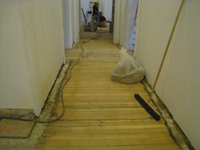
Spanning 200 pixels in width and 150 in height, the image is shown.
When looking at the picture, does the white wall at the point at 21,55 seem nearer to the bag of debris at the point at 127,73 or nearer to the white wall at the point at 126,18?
the bag of debris at the point at 127,73

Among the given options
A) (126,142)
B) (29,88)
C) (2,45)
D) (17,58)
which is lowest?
(126,142)

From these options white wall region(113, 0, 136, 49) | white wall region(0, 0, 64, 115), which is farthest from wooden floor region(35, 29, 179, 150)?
white wall region(113, 0, 136, 49)

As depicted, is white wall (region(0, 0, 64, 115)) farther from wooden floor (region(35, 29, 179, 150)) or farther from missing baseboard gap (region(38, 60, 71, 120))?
wooden floor (region(35, 29, 179, 150))

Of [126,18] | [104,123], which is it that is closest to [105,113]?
[104,123]

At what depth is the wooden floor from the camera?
1.27 m

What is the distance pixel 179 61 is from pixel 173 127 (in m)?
0.63

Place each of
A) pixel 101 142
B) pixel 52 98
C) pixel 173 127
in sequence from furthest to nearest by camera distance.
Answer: pixel 52 98, pixel 173 127, pixel 101 142

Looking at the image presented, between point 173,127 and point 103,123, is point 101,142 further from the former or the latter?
point 173,127

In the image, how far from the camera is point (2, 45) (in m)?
1.26

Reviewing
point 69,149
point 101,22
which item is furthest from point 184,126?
point 101,22

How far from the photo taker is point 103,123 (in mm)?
1507

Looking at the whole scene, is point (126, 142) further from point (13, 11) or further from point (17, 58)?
point (13, 11)

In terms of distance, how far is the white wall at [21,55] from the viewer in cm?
120

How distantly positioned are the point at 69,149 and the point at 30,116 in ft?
1.86
